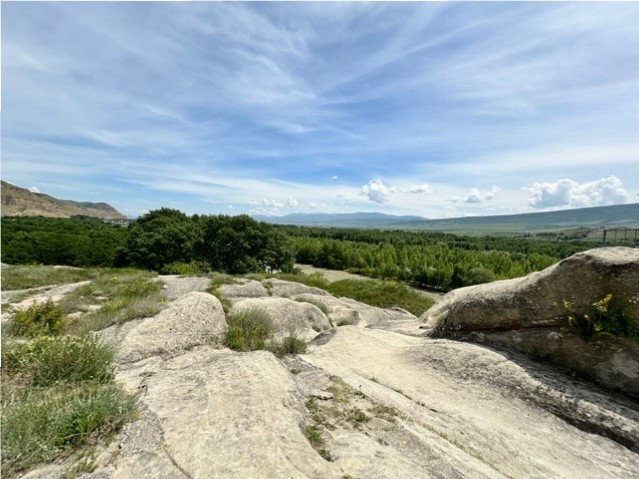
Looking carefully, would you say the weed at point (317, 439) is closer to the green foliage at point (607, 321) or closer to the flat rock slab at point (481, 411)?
the flat rock slab at point (481, 411)

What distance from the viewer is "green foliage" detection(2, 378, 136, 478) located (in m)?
3.73

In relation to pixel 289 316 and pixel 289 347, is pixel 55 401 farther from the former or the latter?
pixel 289 316

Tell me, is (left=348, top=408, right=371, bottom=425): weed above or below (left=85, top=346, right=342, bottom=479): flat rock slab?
below

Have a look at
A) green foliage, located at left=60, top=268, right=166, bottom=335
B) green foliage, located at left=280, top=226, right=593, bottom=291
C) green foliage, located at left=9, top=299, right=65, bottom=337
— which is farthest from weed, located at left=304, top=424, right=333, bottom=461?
green foliage, located at left=280, top=226, right=593, bottom=291

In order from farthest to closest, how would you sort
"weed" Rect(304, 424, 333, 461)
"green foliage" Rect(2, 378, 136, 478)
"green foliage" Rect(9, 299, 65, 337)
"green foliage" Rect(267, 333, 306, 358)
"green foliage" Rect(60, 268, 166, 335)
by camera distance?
"green foliage" Rect(60, 268, 166, 335)
"green foliage" Rect(9, 299, 65, 337)
"green foliage" Rect(267, 333, 306, 358)
"weed" Rect(304, 424, 333, 461)
"green foliage" Rect(2, 378, 136, 478)

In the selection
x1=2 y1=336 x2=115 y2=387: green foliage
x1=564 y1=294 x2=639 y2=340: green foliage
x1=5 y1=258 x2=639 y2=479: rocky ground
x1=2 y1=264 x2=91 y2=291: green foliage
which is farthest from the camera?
x1=2 y1=264 x2=91 y2=291: green foliage

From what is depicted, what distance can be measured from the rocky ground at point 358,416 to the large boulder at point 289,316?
3.25 meters

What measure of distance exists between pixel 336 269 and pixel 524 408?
8320 cm

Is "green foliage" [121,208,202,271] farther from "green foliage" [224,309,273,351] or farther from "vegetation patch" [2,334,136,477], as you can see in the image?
"vegetation patch" [2,334,136,477]

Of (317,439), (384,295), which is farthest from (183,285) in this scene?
(384,295)

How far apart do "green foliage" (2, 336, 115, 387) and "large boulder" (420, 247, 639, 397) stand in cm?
910

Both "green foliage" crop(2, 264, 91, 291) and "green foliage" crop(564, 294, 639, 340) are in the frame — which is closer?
"green foliage" crop(564, 294, 639, 340)

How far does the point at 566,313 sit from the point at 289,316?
9.11m

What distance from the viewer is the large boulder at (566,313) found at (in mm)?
6871
